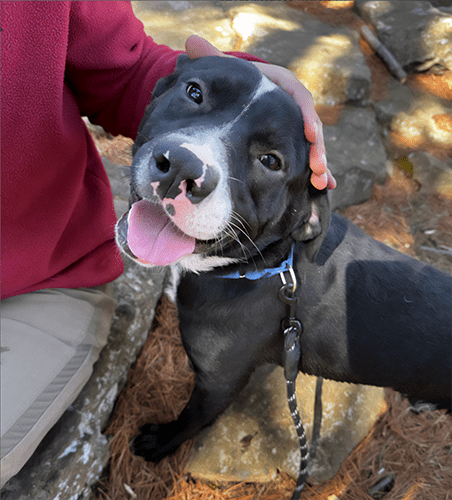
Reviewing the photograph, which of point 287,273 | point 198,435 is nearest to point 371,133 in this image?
point 287,273

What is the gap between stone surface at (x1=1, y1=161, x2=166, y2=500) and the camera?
155 centimetres

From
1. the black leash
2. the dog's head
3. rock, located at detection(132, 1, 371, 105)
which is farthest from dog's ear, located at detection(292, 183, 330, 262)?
rock, located at detection(132, 1, 371, 105)

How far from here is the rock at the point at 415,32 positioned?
423 centimetres

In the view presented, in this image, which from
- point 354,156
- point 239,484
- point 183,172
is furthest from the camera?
point 354,156

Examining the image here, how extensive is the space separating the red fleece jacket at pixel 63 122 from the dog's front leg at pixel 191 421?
713 millimetres

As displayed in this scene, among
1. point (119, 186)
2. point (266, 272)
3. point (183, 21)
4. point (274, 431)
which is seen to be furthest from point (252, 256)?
point (183, 21)

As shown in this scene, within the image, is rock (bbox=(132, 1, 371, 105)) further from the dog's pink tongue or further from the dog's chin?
the dog's pink tongue

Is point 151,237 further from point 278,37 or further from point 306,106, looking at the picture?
point 278,37

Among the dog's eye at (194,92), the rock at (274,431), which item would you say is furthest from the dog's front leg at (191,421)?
the dog's eye at (194,92)

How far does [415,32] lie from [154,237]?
4580 millimetres

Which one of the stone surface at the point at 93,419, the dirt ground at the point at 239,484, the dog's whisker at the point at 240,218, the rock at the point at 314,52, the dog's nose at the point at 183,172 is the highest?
the dog's nose at the point at 183,172

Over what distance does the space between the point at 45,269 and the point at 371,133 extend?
3262 millimetres

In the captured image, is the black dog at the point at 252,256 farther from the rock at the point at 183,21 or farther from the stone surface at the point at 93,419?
the rock at the point at 183,21

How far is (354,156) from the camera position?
344cm
